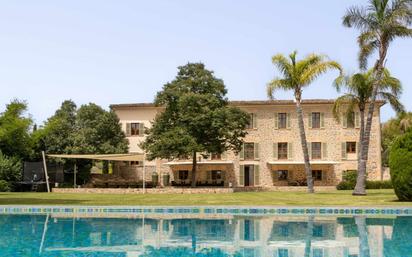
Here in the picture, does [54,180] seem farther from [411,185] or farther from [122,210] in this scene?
[411,185]

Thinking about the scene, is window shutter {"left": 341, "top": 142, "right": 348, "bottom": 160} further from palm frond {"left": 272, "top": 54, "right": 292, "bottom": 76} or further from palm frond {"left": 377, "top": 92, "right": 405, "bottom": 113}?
palm frond {"left": 377, "top": 92, "right": 405, "bottom": 113}

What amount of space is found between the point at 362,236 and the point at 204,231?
406 centimetres

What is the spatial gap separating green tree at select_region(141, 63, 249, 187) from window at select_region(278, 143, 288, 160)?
806cm

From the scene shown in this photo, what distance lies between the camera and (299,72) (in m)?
30.8

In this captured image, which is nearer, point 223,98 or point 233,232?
point 233,232

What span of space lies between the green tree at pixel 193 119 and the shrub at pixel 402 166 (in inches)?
514

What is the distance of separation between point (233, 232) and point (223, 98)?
22370 mm

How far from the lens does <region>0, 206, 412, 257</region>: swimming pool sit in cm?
1073

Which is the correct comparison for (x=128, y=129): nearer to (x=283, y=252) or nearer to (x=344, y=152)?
(x=344, y=152)

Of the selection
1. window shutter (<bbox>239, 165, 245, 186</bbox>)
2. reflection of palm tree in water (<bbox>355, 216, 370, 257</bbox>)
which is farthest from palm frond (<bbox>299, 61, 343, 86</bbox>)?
window shutter (<bbox>239, 165, 245, 186</bbox>)

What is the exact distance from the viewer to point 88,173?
40.4 meters

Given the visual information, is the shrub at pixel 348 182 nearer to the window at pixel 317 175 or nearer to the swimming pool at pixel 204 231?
the window at pixel 317 175

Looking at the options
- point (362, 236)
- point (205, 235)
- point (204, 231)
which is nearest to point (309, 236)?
point (362, 236)

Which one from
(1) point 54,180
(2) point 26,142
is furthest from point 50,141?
(2) point 26,142
